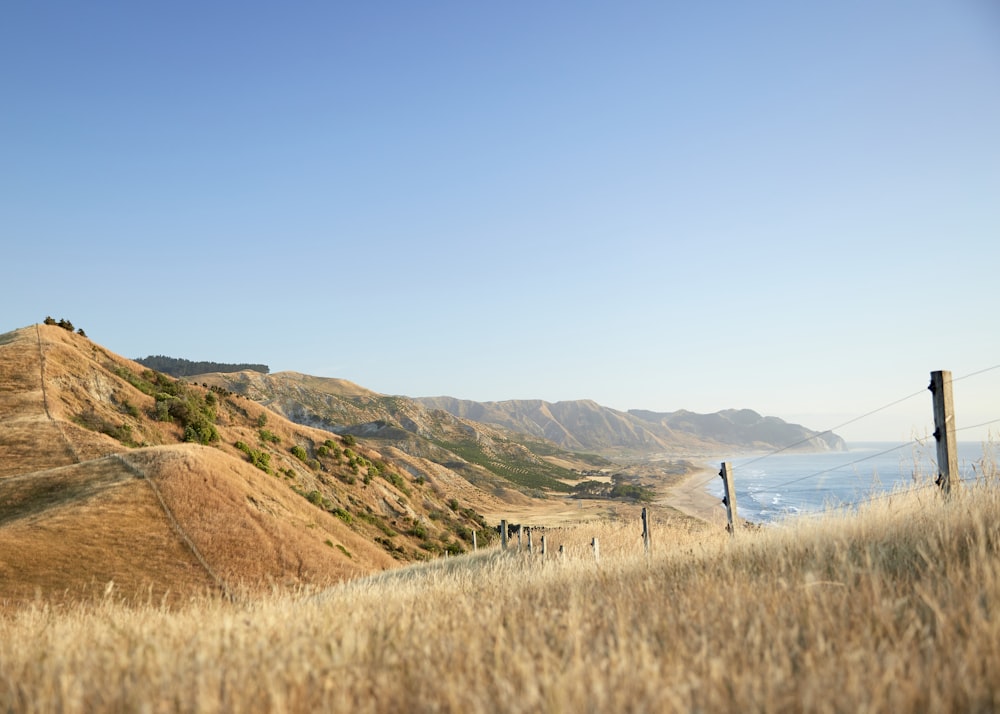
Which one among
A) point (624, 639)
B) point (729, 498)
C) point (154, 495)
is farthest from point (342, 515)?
point (624, 639)

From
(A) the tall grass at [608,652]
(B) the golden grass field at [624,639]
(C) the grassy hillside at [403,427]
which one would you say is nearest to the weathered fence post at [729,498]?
(B) the golden grass field at [624,639]

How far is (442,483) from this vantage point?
8788 cm

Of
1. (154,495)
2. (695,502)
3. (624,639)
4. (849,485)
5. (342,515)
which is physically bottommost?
(695,502)

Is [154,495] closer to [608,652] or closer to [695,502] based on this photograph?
[608,652]

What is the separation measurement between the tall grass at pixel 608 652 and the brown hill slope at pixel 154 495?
880 cm

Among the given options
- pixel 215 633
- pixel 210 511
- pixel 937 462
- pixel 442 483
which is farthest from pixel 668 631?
pixel 442 483

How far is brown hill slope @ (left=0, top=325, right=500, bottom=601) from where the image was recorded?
2434 cm

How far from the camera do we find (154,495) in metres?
28.8

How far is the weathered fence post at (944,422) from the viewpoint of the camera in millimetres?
8617

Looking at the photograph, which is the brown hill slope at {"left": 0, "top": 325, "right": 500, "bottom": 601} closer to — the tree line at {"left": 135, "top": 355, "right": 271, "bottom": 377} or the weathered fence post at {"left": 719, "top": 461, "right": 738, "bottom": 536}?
the weathered fence post at {"left": 719, "top": 461, "right": 738, "bottom": 536}

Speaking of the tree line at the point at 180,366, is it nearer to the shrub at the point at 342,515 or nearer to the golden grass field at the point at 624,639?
the shrub at the point at 342,515

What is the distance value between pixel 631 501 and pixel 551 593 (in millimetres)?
107868

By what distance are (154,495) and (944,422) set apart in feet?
101

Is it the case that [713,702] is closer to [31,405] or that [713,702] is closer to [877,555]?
[877,555]
